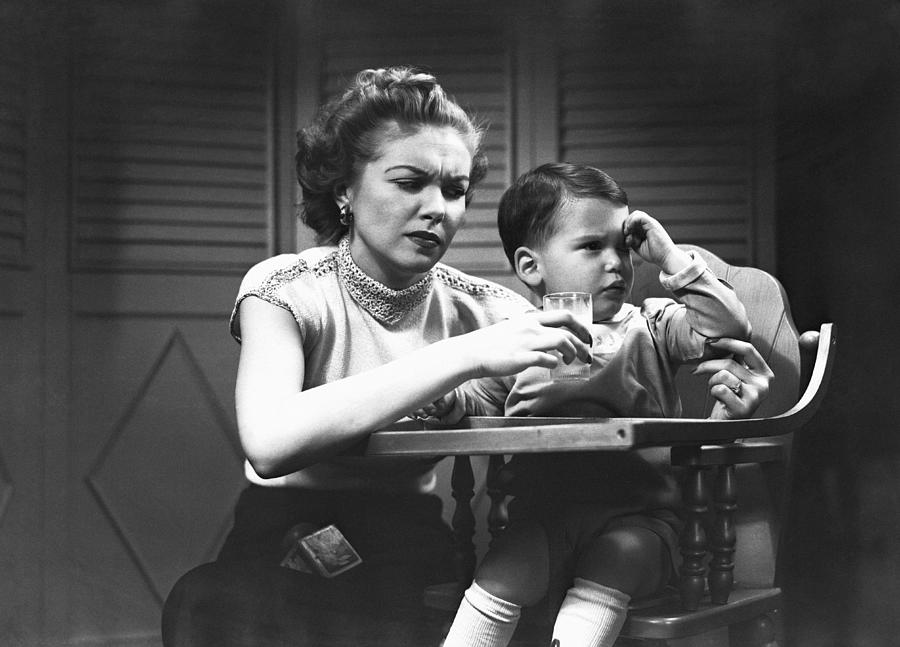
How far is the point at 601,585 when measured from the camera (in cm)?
91

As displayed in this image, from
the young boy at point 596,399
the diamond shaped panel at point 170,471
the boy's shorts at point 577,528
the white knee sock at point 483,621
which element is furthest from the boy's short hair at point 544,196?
the diamond shaped panel at point 170,471

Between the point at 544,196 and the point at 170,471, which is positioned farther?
the point at 170,471

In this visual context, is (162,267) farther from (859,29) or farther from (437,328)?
(859,29)

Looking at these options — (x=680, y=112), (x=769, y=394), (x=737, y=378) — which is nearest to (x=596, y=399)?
(x=737, y=378)

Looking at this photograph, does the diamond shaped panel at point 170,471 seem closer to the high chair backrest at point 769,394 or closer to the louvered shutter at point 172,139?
the louvered shutter at point 172,139

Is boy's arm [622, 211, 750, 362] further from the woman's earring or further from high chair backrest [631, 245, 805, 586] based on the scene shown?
the woman's earring

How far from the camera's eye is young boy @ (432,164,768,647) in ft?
3.03

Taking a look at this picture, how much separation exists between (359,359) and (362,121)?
0.31 m

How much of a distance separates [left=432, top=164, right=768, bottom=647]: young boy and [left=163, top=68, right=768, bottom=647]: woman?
11 cm

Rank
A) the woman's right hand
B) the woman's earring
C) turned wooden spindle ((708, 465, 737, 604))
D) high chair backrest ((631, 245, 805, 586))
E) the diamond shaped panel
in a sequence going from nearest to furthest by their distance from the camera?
1. the woman's right hand
2. turned wooden spindle ((708, 465, 737, 604))
3. high chair backrest ((631, 245, 805, 586))
4. the woman's earring
5. the diamond shaped panel

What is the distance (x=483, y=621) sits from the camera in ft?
3.03

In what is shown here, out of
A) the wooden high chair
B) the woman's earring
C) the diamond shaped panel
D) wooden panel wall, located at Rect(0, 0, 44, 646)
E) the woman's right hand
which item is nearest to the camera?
the wooden high chair

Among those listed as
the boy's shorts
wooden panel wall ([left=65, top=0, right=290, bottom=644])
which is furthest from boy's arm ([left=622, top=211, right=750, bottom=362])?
wooden panel wall ([left=65, top=0, right=290, bottom=644])

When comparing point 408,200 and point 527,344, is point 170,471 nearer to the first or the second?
point 408,200
